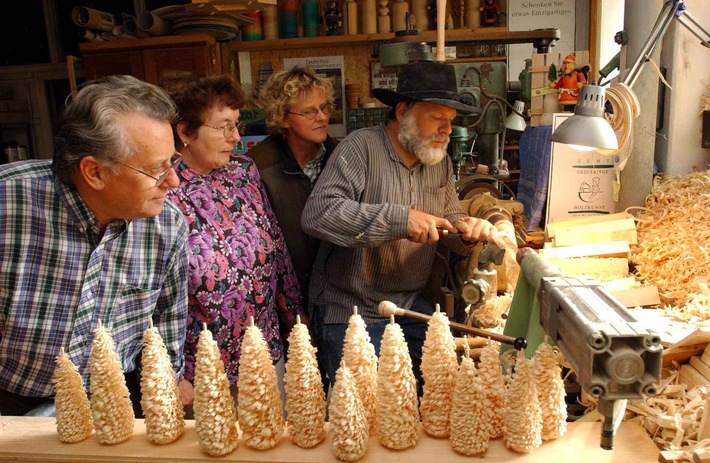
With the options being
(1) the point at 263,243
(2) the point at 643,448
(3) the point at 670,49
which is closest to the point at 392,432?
(2) the point at 643,448

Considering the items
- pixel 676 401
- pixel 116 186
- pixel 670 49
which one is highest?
pixel 670 49

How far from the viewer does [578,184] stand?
290 centimetres

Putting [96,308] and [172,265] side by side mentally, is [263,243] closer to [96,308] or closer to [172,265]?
[172,265]

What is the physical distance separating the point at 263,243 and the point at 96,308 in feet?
2.40

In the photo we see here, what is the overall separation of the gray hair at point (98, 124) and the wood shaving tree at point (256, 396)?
660 mm

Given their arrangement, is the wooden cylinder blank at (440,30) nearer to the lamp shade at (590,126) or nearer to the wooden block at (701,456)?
the lamp shade at (590,126)

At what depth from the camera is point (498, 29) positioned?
5.16 metres

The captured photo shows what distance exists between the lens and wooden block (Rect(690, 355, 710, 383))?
1.56m

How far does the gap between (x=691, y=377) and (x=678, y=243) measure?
953 mm

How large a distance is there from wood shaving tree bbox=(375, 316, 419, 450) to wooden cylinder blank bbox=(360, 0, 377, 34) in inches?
173

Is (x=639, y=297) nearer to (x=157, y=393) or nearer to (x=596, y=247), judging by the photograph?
(x=596, y=247)

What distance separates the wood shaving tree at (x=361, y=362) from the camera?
4.51 feet

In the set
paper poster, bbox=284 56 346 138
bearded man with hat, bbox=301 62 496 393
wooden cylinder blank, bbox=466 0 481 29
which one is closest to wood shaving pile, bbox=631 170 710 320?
bearded man with hat, bbox=301 62 496 393

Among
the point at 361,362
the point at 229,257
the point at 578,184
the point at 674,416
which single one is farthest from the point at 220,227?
the point at 578,184
